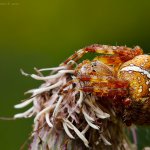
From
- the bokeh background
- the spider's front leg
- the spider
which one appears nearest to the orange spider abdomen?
the spider

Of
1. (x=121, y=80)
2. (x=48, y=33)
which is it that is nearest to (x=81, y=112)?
(x=121, y=80)

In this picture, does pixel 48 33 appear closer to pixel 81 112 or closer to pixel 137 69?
pixel 81 112

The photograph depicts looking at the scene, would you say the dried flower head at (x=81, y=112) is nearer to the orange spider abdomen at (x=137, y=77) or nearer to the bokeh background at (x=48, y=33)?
the orange spider abdomen at (x=137, y=77)

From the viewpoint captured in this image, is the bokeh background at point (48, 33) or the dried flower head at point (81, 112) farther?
the bokeh background at point (48, 33)

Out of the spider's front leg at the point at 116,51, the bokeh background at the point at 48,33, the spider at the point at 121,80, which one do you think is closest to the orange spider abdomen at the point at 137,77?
the spider at the point at 121,80

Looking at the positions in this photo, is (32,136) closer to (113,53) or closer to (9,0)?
(113,53)

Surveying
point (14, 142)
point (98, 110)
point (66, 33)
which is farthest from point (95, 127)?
point (66, 33)

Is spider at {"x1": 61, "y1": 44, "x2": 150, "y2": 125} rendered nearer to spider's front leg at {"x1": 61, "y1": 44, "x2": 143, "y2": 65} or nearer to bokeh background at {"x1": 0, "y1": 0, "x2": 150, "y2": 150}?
spider's front leg at {"x1": 61, "y1": 44, "x2": 143, "y2": 65}
